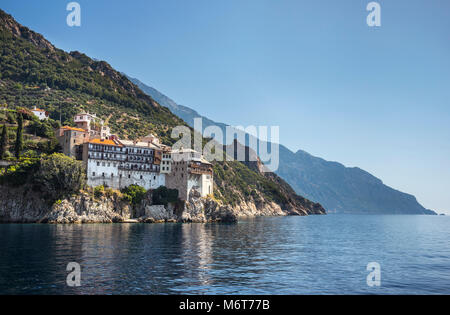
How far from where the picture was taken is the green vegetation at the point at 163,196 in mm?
96625

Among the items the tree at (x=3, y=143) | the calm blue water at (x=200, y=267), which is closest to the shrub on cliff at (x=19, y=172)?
the tree at (x=3, y=143)

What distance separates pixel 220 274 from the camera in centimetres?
3259

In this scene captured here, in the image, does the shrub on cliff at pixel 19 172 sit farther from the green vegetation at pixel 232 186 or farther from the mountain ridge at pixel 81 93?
the green vegetation at pixel 232 186

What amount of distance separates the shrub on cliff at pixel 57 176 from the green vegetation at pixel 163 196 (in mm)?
20992

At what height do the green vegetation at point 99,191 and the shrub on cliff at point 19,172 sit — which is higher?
the shrub on cliff at point 19,172

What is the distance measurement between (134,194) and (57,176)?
19.7 meters

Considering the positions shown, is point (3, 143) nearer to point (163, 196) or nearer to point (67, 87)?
point (163, 196)

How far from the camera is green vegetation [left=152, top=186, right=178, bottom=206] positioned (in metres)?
96.6

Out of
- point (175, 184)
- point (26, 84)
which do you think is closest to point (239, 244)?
point (175, 184)

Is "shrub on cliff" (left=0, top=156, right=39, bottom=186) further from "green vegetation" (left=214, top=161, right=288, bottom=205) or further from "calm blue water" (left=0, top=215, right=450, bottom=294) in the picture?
"green vegetation" (left=214, top=161, right=288, bottom=205)

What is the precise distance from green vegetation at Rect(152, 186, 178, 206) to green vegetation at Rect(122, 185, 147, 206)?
3.65 m

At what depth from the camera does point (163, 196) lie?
9750cm

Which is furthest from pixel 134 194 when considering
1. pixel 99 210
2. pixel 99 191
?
pixel 99 210

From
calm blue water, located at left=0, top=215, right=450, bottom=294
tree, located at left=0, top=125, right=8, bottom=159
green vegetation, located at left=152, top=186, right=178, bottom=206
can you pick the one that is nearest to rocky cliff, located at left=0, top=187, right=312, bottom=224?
green vegetation, located at left=152, top=186, right=178, bottom=206
